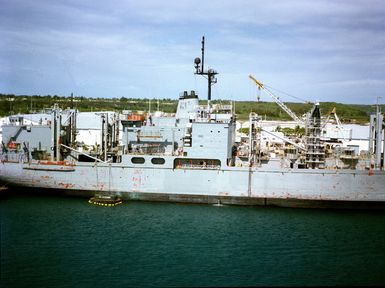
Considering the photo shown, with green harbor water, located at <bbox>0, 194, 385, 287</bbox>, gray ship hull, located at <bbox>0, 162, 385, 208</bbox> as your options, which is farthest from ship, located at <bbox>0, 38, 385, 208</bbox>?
green harbor water, located at <bbox>0, 194, 385, 287</bbox>

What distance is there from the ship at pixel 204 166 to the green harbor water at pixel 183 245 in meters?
0.92

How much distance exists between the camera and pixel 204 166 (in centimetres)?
2525

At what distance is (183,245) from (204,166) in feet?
23.9

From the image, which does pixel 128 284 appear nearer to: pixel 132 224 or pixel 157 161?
pixel 132 224

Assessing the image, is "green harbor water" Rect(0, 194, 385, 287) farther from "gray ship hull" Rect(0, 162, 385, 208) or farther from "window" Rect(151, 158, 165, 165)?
"window" Rect(151, 158, 165, 165)

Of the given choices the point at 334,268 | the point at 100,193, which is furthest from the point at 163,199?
the point at 334,268

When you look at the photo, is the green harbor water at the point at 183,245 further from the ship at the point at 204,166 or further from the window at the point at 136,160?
the window at the point at 136,160

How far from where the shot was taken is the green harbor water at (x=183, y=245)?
51.2 feet

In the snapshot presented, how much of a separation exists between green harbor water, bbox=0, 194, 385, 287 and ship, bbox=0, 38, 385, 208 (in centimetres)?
92

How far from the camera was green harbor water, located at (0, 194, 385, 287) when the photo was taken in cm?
1562

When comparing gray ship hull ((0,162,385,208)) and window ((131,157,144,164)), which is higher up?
window ((131,157,144,164))

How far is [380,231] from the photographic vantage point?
70.7 feet

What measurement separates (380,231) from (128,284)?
13.6m

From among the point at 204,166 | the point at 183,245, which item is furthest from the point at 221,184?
the point at 183,245
